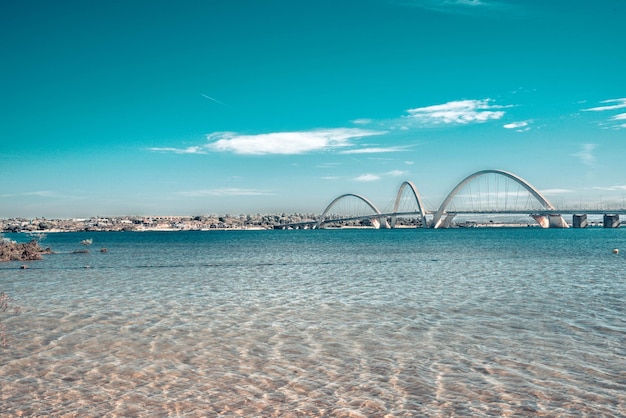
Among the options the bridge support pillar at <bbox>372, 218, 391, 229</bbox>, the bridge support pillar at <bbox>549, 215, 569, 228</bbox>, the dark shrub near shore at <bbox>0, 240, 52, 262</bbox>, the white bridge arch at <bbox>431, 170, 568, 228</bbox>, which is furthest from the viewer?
the bridge support pillar at <bbox>372, 218, 391, 229</bbox>

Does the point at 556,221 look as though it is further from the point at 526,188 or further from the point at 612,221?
the point at 612,221

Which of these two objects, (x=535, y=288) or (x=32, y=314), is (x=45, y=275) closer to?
(x=32, y=314)

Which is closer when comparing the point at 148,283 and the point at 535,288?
the point at 535,288

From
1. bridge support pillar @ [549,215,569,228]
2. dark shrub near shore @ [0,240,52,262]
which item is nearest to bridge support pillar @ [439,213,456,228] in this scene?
bridge support pillar @ [549,215,569,228]

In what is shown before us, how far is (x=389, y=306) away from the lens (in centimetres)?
1609

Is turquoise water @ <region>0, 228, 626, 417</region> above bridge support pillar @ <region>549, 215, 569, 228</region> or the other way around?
the other way around

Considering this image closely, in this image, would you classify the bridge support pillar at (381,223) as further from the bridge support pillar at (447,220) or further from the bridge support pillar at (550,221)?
the bridge support pillar at (550,221)

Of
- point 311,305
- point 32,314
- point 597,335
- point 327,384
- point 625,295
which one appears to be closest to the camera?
point 327,384

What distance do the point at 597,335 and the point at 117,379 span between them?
9.28 metres

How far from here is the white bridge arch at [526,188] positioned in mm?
135000

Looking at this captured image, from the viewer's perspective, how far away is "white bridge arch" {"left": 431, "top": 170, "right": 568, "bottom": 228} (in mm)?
135000

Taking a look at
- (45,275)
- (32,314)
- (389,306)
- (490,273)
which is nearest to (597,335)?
(389,306)

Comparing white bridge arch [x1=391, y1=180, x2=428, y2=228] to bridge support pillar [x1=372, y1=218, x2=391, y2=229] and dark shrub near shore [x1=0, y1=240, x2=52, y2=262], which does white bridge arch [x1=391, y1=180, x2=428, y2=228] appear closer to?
bridge support pillar [x1=372, y1=218, x2=391, y2=229]

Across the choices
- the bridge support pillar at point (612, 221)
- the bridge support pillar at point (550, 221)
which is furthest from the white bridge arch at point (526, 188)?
the bridge support pillar at point (612, 221)
